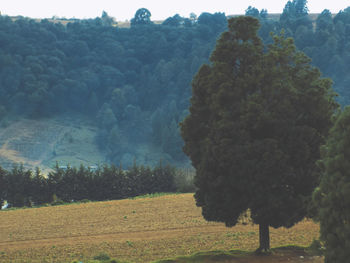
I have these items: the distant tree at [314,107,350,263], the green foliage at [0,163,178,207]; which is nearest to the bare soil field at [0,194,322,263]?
the distant tree at [314,107,350,263]

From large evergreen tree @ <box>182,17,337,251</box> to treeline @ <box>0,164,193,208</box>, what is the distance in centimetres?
3543

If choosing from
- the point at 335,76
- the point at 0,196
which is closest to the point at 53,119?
the point at 335,76

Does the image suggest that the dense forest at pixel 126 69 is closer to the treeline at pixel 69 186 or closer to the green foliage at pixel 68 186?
the treeline at pixel 69 186

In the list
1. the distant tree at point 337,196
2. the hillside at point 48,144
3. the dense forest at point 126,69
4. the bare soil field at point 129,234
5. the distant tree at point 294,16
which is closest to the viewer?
the distant tree at point 337,196

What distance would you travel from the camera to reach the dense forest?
479 ft

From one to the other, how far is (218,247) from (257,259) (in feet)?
15.8

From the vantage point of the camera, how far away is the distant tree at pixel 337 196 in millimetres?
13242

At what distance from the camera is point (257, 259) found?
64.3ft

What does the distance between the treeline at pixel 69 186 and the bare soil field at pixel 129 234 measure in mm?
9631

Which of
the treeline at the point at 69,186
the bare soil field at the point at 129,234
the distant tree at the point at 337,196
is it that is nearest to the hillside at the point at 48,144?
the treeline at the point at 69,186

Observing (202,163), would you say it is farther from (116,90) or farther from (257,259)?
(116,90)

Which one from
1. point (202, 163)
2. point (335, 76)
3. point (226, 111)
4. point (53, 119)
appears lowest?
point (53, 119)

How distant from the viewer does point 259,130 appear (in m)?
19.2

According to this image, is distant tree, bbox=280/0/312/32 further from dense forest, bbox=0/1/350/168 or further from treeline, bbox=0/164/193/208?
treeline, bbox=0/164/193/208
